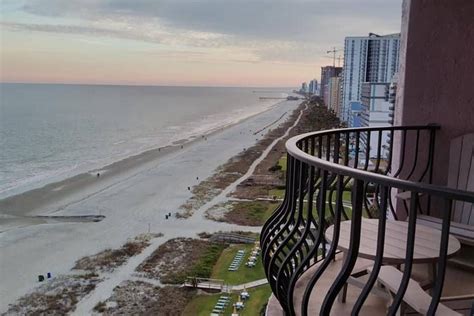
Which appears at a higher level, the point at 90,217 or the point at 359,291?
the point at 359,291

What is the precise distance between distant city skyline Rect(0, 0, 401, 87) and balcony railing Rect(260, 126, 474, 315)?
33.4 m

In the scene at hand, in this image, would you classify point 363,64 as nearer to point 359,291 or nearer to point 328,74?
point 328,74

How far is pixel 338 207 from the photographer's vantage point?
6.43 ft

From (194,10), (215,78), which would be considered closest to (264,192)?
(194,10)

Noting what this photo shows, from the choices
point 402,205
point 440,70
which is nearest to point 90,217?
point 402,205

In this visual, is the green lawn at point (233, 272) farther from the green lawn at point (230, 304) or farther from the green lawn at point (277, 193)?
the green lawn at point (277, 193)

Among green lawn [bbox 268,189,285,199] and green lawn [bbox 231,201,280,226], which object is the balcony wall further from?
green lawn [bbox 268,189,285,199]

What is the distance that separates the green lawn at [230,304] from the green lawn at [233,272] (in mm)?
890

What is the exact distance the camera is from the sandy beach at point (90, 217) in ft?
61.2

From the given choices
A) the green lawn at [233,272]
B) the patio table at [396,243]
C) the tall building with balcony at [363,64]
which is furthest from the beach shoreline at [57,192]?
the tall building with balcony at [363,64]

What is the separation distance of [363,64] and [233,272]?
70008 millimetres

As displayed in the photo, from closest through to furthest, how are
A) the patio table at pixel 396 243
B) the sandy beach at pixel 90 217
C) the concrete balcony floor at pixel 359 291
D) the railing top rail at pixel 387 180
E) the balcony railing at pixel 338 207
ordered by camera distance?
the railing top rail at pixel 387 180, the balcony railing at pixel 338 207, the patio table at pixel 396 243, the concrete balcony floor at pixel 359 291, the sandy beach at pixel 90 217

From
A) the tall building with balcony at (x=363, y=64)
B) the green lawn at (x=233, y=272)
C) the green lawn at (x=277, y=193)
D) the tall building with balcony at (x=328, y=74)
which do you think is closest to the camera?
the green lawn at (x=233, y=272)

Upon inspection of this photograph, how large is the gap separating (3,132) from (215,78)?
51.1 metres
